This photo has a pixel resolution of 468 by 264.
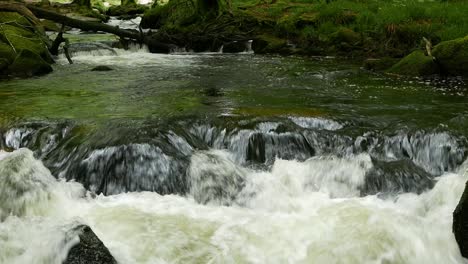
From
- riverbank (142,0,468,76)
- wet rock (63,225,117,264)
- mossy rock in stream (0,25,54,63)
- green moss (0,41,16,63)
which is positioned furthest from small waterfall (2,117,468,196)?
mossy rock in stream (0,25,54,63)

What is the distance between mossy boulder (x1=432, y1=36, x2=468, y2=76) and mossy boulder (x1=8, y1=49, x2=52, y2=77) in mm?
8869

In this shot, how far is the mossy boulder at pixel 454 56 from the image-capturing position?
10.2m

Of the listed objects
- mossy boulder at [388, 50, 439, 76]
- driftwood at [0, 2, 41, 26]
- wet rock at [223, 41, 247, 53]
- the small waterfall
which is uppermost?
driftwood at [0, 2, 41, 26]

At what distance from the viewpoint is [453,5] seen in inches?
568

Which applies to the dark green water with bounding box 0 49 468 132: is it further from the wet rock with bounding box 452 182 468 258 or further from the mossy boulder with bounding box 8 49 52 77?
the wet rock with bounding box 452 182 468 258

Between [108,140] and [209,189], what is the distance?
4.84ft

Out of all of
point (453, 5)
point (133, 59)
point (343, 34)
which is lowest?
point (133, 59)

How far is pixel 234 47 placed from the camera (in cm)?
1612

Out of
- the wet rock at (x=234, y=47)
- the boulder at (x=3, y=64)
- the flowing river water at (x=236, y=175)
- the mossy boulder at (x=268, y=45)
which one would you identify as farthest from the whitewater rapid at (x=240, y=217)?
the wet rock at (x=234, y=47)

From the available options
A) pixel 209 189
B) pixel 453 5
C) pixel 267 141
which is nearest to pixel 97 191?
pixel 209 189

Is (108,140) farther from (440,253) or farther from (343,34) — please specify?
(343,34)

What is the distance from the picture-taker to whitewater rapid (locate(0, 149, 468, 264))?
14.4ft

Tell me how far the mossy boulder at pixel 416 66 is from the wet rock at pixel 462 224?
6842 millimetres

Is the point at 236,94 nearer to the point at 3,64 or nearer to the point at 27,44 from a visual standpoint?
the point at 3,64
